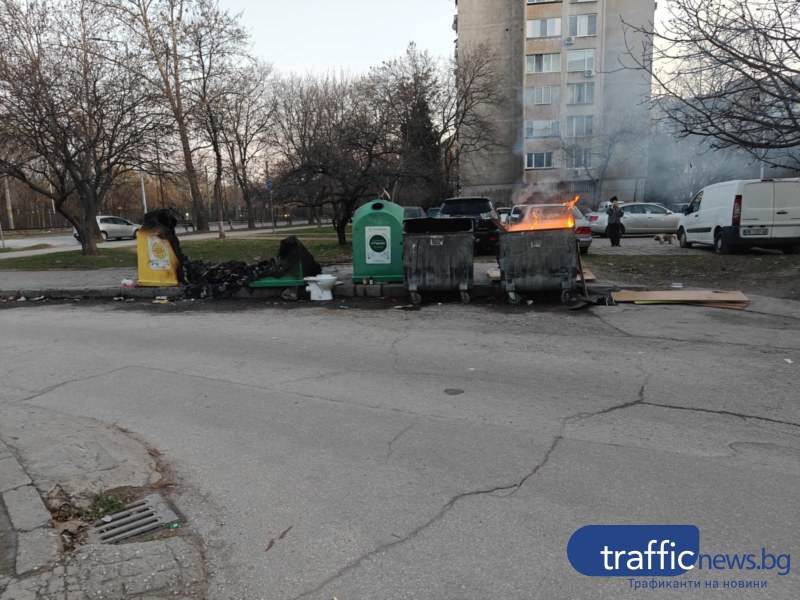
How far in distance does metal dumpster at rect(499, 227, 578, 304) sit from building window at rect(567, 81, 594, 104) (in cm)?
709

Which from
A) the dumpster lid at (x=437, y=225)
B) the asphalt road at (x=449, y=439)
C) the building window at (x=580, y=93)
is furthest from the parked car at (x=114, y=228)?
the asphalt road at (x=449, y=439)

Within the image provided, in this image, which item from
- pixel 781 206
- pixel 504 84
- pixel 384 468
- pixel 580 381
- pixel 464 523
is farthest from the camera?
pixel 504 84

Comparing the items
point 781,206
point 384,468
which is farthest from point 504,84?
point 384,468

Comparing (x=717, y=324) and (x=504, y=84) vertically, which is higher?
(x=504, y=84)

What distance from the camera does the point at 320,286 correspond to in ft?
30.8

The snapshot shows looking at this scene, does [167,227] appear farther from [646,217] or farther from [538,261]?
[646,217]

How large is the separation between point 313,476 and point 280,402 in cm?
137

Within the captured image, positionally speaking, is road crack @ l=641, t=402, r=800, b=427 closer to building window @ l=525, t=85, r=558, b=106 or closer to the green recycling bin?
the green recycling bin

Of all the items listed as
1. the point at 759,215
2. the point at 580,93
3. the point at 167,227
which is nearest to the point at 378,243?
the point at 167,227

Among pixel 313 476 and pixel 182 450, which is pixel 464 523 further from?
pixel 182 450

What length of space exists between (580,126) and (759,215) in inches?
219

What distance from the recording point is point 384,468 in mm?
3289

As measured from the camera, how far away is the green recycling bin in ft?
30.7

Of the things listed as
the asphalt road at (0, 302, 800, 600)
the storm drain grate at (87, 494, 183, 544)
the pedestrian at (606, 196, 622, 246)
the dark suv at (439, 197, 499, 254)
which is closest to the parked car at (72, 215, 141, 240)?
the dark suv at (439, 197, 499, 254)
